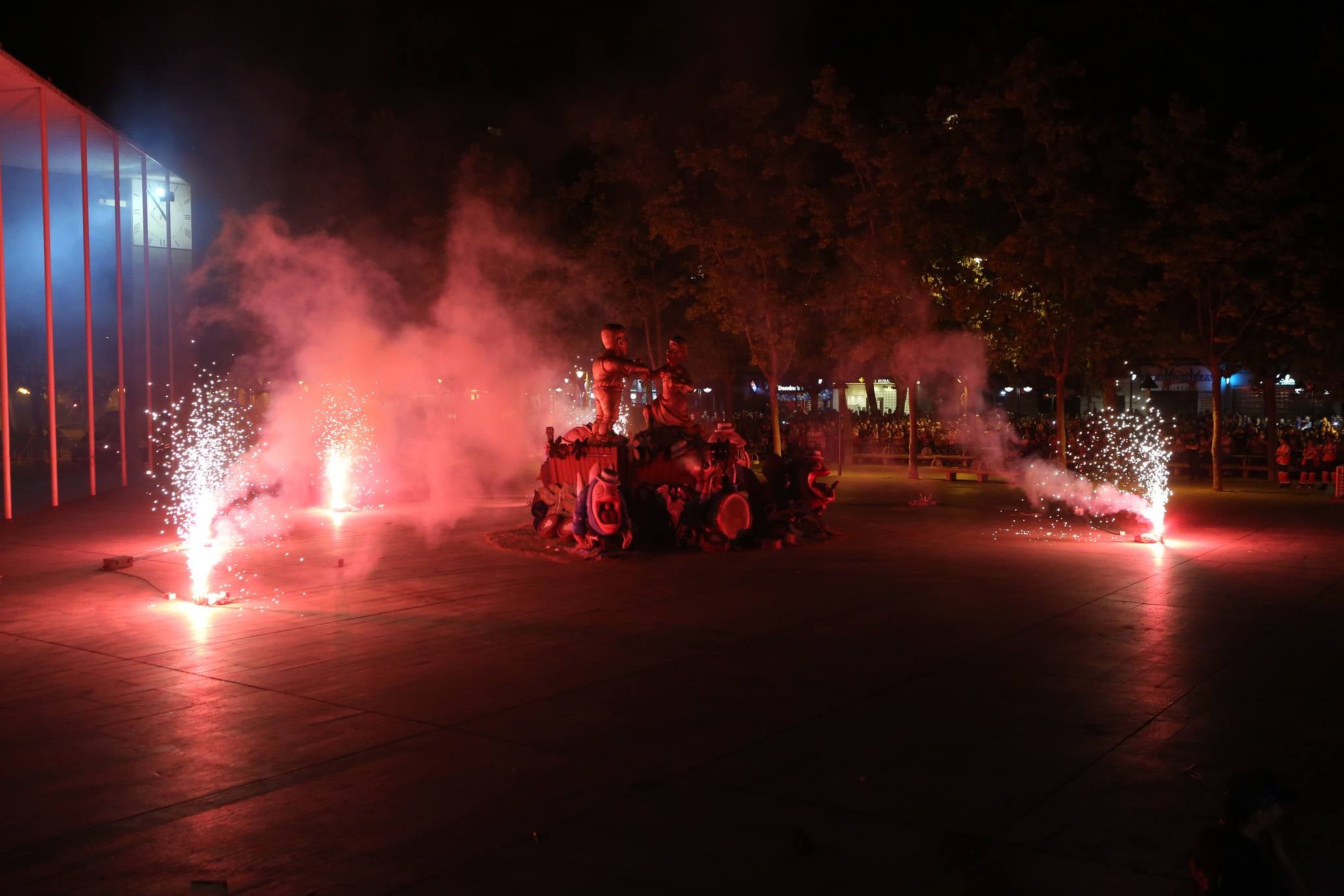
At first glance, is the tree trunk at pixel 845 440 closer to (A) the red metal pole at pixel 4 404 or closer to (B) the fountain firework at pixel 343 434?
(B) the fountain firework at pixel 343 434

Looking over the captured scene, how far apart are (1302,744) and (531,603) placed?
236 inches

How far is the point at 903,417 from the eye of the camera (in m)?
32.9

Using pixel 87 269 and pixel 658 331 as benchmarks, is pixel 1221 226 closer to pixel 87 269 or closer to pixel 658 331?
pixel 658 331

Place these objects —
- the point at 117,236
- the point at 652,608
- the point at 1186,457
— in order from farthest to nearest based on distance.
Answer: the point at 1186,457 → the point at 117,236 → the point at 652,608

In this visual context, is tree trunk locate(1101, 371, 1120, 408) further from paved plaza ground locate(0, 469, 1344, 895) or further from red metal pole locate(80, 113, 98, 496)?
red metal pole locate(80, 113, 98, 496)

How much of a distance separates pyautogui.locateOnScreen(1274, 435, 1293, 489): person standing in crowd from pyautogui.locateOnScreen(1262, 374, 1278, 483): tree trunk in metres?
0.29

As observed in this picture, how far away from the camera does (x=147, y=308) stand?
23062 mm

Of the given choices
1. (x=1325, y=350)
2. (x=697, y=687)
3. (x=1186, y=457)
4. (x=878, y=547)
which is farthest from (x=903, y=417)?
(x=697, y=687)

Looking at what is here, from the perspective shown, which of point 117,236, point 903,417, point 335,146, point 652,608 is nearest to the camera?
point 652,608

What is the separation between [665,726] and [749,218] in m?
18.6

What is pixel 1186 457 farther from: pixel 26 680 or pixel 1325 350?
pixel 26 680

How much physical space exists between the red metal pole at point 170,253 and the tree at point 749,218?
10519mm

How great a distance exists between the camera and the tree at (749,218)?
22.9 meters

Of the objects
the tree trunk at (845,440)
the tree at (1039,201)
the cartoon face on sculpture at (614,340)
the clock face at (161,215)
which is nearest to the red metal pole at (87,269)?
the clock face at (161,215)
